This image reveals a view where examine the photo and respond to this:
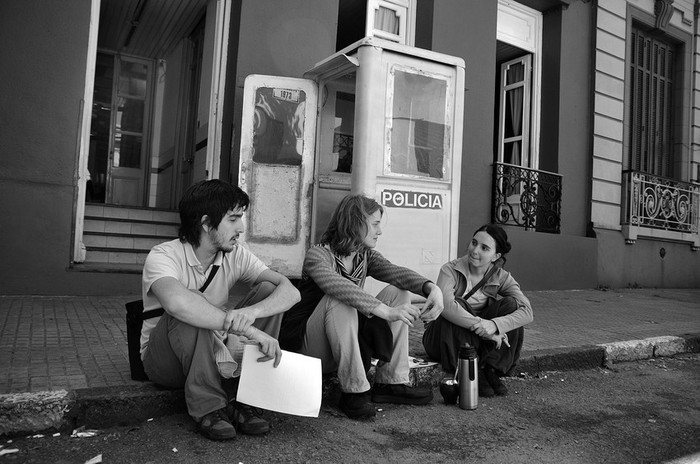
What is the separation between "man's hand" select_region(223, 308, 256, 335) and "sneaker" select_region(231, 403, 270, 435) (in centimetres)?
42

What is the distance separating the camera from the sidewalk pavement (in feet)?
8.81

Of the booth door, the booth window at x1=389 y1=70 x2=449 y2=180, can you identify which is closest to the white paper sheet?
the booth window at x1=389 y1=70 x2=449 y2=180

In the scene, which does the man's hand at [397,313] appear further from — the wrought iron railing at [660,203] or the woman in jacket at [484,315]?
the wrought iron railing at [660,203]

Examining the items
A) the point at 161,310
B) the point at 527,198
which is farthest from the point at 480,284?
the point at 527,198

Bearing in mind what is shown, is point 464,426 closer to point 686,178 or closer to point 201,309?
point 201,309

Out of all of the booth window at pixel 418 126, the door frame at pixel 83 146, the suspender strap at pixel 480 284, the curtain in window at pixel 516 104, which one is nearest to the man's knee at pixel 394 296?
the suspender strap at pixel 480 284

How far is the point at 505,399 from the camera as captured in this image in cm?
362

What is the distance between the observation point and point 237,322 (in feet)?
8.39

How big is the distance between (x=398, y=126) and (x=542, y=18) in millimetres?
5334

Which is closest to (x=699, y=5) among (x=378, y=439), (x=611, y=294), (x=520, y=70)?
(x=520, y=70)

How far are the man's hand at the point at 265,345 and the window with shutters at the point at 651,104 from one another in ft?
31.0

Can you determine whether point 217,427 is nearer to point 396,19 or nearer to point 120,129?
point 396,19

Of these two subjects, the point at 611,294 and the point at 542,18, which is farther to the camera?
the point at 542,18

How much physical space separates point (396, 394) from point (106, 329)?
7.81ft
